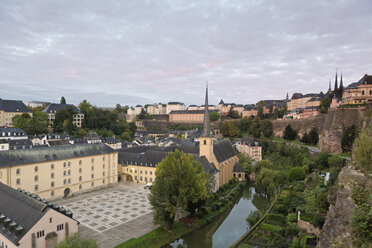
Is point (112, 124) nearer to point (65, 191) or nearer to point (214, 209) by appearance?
point (65, 191)

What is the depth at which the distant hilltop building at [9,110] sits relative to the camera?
72.9 meters

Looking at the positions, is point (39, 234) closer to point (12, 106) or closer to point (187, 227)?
point (187, 227)

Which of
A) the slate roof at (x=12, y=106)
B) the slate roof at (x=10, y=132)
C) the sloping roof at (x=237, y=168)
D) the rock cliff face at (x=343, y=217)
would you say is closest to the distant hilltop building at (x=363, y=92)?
the sloping roof at (x=237, y=168)

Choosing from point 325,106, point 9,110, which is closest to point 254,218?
point 325,106

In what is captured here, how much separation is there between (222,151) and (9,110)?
7047cm

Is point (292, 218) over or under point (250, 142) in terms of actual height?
under

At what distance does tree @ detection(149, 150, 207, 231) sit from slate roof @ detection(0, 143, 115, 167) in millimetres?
17275

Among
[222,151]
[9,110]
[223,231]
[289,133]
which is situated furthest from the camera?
[9,110]

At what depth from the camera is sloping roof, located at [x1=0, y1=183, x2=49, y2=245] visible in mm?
17038

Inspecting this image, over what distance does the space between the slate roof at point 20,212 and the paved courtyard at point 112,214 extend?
5050mm

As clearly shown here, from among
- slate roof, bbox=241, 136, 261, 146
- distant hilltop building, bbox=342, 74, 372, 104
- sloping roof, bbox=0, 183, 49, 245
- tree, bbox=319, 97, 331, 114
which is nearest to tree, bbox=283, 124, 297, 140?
tree, bbox=319, 97, 331, 114

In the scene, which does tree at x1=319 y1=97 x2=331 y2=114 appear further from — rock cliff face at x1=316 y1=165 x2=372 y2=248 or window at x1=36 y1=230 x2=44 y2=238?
window at x1=36 y1=230 x2=44 y2=238

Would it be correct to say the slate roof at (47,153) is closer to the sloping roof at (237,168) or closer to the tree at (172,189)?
the tree at (172,189)

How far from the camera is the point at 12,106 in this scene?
7625 centimetres
